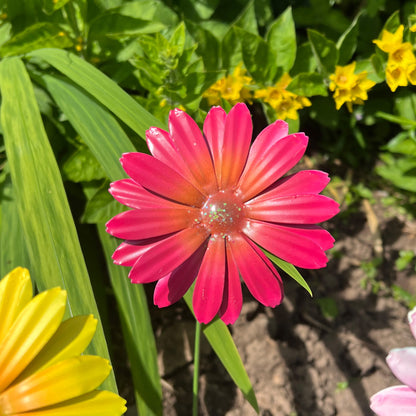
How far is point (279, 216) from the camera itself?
0.67 metres

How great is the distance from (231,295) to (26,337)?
27 cm

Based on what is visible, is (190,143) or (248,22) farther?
(248,22)

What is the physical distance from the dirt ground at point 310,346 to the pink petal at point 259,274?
75 centimetres

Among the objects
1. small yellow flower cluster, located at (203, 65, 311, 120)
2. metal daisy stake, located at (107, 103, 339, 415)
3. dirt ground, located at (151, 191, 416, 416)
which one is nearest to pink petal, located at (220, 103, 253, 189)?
metal daisy stake, located at (107, 103, 339, 415)

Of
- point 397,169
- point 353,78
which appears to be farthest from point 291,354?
point 353,78

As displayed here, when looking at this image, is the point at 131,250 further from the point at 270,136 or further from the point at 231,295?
the point at 270,136

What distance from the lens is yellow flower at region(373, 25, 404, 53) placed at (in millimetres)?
1179

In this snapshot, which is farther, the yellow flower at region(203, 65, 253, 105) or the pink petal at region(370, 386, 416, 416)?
the yellow flower at region(203, 65, 253, 105)

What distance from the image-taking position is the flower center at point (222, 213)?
689mm

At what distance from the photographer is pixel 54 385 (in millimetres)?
536

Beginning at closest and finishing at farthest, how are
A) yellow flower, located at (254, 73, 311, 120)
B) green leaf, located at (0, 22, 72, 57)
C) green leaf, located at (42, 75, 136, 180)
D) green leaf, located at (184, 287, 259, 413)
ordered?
green leaf, located at (184, 287, 259, 413), green leaf, located at (42, 75, 136, 180), green leaf, located at (0, 22, 72, 57), yellow flower, located at (254, 73, 311, 120)

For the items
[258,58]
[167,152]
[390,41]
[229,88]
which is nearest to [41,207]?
[167,152]

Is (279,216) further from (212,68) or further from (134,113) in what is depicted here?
(212,68)

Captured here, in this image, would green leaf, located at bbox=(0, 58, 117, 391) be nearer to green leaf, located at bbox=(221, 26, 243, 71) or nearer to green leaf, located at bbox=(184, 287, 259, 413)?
green leaf, located at bbox=(184, 287, 259, 413)
